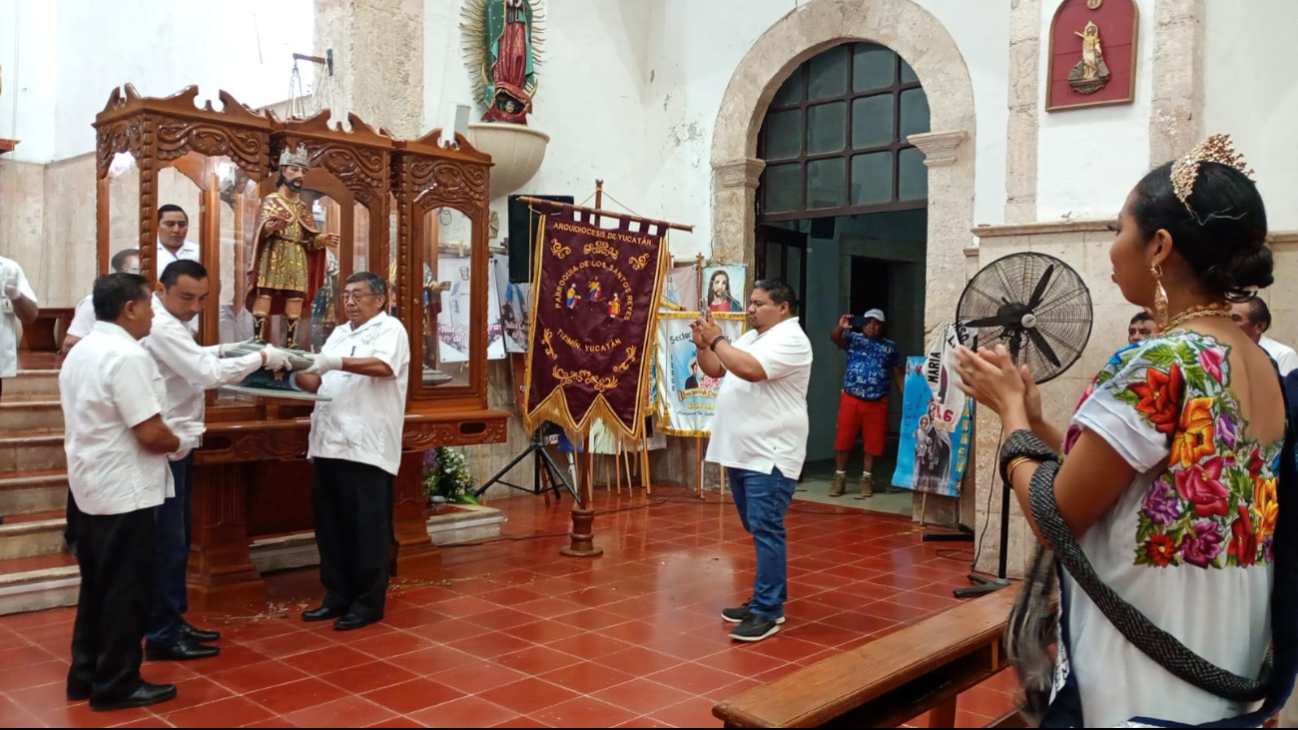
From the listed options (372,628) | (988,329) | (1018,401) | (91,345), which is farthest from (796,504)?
(1018,401)

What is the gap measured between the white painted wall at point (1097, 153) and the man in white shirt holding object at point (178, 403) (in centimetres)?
445

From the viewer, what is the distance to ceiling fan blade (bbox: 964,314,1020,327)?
4844mm

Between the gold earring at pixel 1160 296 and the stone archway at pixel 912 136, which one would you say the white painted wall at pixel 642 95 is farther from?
the gold earring at pixel 1160 296

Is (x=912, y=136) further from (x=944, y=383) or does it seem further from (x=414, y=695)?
(x=414, y=695)

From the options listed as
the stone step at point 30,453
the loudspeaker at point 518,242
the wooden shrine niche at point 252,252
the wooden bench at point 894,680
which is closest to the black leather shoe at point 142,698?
the wooden shrine niche at point 252,252

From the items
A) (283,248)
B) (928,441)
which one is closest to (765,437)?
(283,248)

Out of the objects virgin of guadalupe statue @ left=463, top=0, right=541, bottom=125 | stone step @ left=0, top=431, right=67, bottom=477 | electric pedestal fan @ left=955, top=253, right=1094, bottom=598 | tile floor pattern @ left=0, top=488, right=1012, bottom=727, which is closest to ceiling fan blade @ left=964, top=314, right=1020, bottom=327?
electric pedestal fan @ left=955, top=253, right=1094, bottom=598

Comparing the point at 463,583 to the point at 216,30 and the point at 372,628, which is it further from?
the point at 216,30

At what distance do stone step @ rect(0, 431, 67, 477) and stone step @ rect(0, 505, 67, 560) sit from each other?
502mm

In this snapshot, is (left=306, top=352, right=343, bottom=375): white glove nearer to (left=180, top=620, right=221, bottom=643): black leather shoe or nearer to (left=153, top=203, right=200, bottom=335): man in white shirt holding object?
(left=153, top=203, right=200, bottom=335): man in white shirt holding object

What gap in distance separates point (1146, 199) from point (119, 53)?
33.5ft

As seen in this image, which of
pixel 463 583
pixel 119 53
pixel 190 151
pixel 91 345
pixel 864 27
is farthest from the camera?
pixel 119 53

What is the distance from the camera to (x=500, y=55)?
8.31 meters

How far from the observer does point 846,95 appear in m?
8.48
